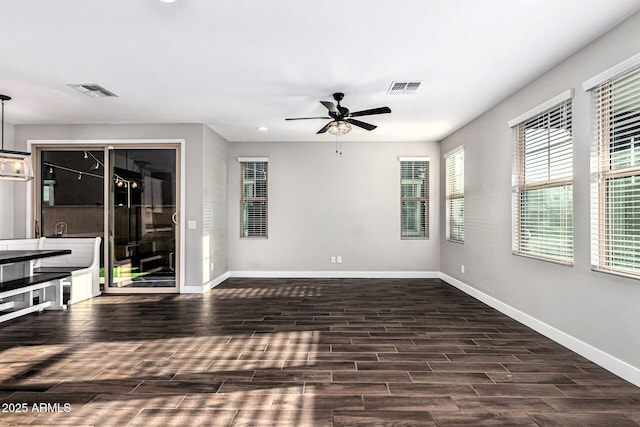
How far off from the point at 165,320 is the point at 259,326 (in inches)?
45.5

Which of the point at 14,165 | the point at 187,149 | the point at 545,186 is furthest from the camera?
the point at 187,149

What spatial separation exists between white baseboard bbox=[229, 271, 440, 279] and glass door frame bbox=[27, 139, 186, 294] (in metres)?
1.68

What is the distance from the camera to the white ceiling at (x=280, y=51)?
275cm

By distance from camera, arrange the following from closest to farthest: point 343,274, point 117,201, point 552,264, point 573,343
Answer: point 573,343 < point 552,264 < point 117,201 < point 343,274

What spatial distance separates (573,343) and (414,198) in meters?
4.44

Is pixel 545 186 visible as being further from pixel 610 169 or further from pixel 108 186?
pixel 108 186

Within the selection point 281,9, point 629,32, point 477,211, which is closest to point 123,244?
point 281,9

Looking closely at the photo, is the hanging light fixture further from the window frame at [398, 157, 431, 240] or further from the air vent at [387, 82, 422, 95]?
the window frame at [398, 157, 431, 240]

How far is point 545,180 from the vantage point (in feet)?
13.1

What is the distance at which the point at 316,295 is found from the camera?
19.2 feet

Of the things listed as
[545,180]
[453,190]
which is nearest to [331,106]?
[545,180]

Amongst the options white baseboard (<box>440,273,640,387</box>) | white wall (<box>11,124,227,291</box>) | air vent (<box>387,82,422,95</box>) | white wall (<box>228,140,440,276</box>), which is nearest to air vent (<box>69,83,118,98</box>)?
white wall (<box>11,124,227,291</box>)

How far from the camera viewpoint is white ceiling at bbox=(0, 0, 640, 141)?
2.75 m

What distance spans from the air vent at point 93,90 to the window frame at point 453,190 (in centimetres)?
516
